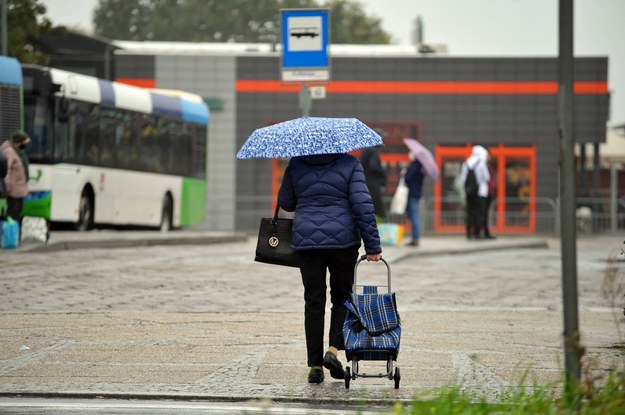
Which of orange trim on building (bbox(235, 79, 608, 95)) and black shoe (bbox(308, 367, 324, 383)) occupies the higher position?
orange trim on building (bbox(235, 79, 608, 95))

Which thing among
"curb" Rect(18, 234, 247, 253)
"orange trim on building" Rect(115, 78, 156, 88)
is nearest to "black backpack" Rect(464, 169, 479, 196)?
"curb" Rect(18, 234, 247, 253)

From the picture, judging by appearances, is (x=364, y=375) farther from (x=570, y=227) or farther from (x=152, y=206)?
(x=152, y=206)

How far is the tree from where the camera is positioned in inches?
1359

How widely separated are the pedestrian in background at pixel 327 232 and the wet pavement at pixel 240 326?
301 millimetres

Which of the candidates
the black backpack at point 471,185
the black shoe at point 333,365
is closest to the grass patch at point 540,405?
the black shoe at point 333,365

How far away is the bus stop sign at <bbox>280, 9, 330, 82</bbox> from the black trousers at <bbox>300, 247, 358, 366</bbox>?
9123mm

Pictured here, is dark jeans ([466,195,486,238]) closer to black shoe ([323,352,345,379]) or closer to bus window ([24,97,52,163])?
bus window ([24,97,52,163])

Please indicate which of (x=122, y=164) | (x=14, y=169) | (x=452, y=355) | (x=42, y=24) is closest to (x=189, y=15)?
(x=42, y=24)

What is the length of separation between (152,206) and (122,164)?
176 cm

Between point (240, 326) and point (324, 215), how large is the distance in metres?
3.37

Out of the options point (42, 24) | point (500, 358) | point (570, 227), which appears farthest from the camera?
point (42, 24)

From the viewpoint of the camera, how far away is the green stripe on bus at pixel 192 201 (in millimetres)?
33931

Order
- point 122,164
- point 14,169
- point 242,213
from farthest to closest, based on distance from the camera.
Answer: point 242,213 < point 122,164 < point 14,169

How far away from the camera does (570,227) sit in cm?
604
